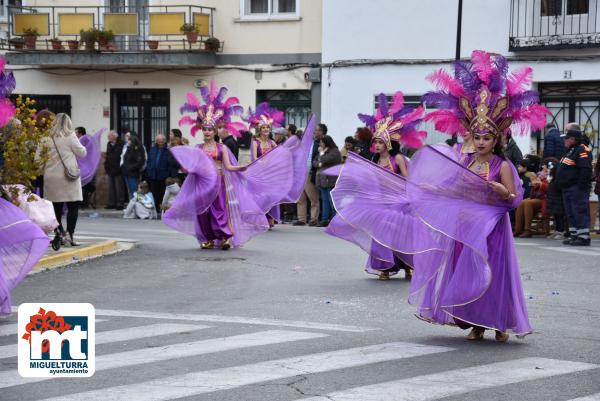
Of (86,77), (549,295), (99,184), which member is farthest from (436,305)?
(86,77)

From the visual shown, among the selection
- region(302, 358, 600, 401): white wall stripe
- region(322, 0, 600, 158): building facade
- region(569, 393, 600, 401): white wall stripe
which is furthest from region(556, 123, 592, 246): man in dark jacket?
region(569, 393, 600, 401): white wall stripe

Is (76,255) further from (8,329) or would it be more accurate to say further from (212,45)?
(212,45)

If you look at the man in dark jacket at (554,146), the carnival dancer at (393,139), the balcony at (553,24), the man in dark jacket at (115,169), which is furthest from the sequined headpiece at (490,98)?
the man in dark jacket at (115,169)

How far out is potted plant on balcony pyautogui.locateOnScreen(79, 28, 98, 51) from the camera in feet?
98.4

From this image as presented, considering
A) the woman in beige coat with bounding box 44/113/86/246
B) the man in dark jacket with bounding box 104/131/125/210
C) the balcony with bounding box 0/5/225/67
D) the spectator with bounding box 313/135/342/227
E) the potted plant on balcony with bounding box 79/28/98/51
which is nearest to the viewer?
the woman in beige coat with bounding box 44/113/86/246

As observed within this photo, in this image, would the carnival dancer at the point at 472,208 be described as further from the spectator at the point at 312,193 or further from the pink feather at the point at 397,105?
the spectator at the point at 312,193

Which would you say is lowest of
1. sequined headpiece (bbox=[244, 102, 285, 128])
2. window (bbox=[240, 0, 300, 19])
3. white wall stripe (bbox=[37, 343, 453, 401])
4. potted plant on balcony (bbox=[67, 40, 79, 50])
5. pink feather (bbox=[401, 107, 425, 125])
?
white wall stripe (bbox=[37, 343, 453, 401])

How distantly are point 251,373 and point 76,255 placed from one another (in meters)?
8.16

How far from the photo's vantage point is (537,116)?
9719 millimetres

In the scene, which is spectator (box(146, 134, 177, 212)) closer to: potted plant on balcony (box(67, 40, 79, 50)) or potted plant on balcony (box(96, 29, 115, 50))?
potted plant on balcony (box(96, 29, 115, 50))

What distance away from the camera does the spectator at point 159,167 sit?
26.0 m

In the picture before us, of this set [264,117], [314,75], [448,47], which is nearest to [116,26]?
[314,75]

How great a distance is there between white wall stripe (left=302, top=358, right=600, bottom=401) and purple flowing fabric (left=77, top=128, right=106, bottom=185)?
959 cm

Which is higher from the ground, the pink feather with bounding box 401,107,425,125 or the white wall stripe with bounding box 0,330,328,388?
the pink feather with bounding box 401,107,425,125
